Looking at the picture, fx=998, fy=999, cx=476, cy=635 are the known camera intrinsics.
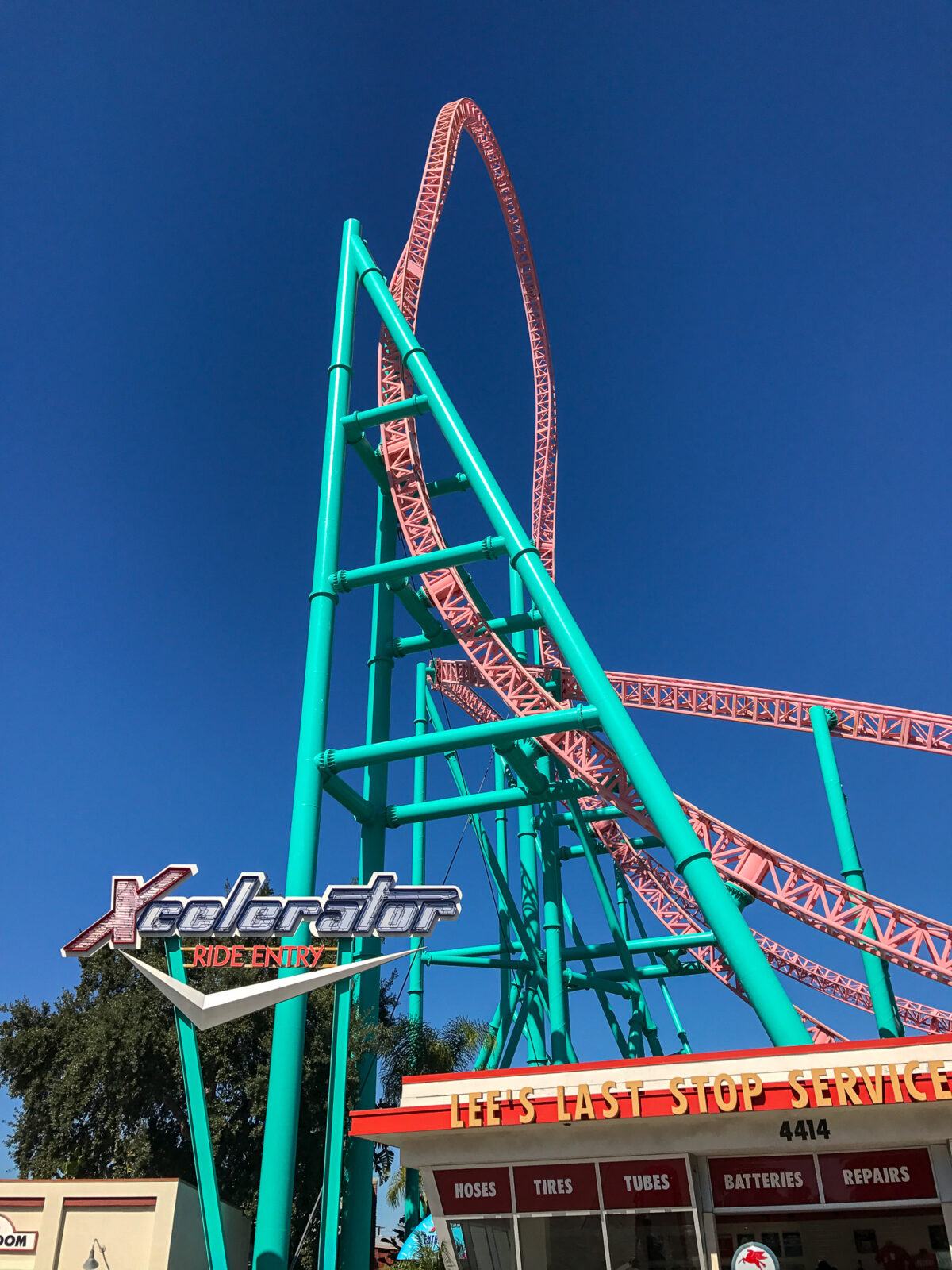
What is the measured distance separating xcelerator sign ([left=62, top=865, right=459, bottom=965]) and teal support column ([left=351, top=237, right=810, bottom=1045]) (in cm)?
286

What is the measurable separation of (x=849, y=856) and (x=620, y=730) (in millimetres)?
8617

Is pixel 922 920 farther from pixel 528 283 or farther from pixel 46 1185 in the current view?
pixel 528 283

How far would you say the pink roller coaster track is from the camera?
703 inches

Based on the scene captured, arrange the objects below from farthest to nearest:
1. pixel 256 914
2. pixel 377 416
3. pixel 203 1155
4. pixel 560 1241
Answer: pixel 377 416 < pixel 256 914 < pixel 203 1155 < pixel 560 1241

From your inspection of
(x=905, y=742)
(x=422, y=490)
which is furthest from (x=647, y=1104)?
(x=905, y=742)

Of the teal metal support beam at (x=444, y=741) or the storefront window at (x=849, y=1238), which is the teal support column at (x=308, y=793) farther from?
the storefront window at (x=849, y=1238)

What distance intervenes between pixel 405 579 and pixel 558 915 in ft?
23.6

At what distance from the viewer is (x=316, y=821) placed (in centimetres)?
1434

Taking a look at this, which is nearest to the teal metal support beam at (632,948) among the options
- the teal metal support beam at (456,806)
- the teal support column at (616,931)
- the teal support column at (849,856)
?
the teal support column at (616,931)

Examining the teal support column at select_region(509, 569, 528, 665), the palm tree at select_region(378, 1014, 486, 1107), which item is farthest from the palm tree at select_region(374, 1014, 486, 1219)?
the teal support column at select_region(509, 569, 528, 665)

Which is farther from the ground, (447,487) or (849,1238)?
(447,487)

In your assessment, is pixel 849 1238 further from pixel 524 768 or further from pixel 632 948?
pixel 632 948

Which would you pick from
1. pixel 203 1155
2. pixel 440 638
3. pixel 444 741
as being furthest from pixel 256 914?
pixel 440 638

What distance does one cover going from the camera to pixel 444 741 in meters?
14.6
